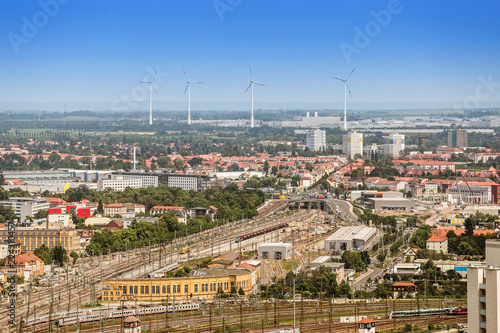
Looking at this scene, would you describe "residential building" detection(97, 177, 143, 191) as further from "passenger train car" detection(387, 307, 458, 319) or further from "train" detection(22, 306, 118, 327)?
"passenger train car" detection(387, 307, 458, 319)

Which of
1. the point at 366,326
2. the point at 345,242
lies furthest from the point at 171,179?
the point at 366,326

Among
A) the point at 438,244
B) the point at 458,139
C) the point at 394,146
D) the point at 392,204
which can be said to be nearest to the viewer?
the point at 438,244

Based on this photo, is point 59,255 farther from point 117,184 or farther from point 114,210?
point 117,184

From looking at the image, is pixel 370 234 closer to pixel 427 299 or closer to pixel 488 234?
pixel 488 234

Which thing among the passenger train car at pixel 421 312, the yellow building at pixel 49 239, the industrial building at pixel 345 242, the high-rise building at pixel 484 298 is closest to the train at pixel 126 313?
the passenger train car at pixel 421 312

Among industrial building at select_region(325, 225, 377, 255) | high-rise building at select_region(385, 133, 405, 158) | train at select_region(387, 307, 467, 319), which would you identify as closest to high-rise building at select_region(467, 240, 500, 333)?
train at select_region(387, 307, 467, 319)

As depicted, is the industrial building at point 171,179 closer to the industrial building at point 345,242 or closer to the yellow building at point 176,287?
the industrial building at point 345,242

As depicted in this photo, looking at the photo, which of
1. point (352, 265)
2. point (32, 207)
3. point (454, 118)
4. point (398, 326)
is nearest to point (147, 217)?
Answer: point (32, 207)
